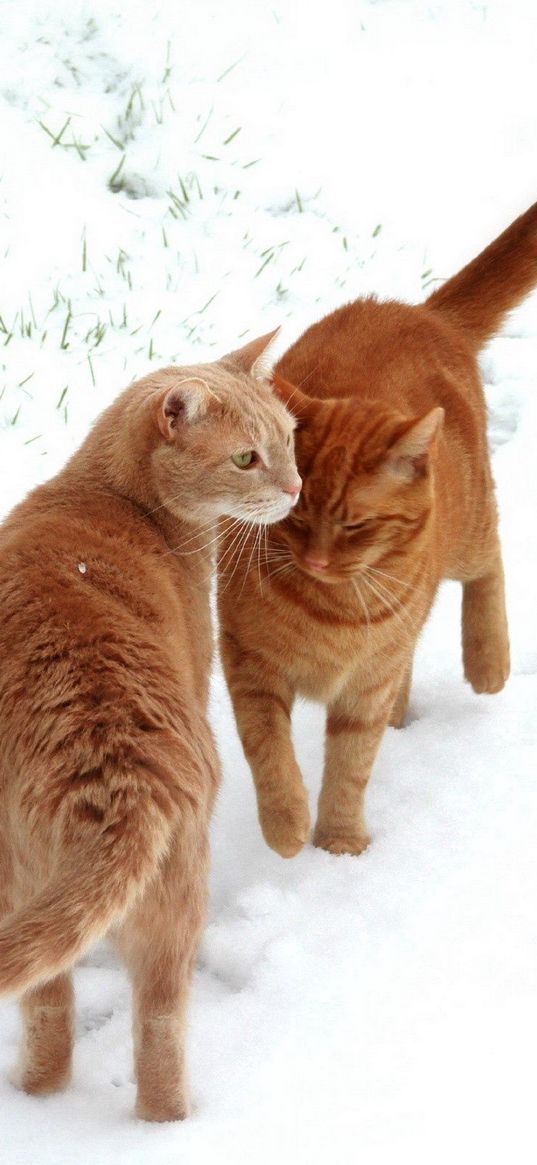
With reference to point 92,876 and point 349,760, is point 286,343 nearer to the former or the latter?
point 349,760

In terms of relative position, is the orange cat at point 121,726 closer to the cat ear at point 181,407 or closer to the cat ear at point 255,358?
the cat ear at point 181,407

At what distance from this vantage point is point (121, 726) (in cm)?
217

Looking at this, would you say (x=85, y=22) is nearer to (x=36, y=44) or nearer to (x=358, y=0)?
(x=36, y=44)

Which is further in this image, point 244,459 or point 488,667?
point 488,667

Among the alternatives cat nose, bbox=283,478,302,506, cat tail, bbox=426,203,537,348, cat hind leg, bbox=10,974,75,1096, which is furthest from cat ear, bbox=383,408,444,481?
cat hind leg, bbox=10,974,75,1096

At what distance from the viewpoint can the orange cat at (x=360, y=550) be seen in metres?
2.80

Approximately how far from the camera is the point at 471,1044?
254 centimetres

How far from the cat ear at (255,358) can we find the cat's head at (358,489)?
12.4 inches

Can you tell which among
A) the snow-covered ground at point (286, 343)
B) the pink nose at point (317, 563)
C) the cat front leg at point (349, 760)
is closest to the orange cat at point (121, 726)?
the pink nose at point (317, 563)

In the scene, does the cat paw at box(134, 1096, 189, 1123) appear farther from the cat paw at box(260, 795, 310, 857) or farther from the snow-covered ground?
the cat paw at box(260, 795, 310, 857)

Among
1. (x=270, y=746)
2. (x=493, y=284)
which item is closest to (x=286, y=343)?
(x=493, y=284)

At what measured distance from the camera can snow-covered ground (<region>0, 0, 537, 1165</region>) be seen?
244 cm

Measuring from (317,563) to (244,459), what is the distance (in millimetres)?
269

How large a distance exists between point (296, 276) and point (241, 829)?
8.11 feet
